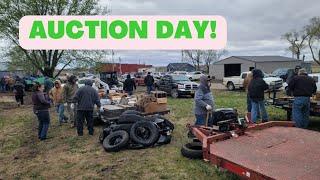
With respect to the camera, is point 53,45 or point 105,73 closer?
point 53,45

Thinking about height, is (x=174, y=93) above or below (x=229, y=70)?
below

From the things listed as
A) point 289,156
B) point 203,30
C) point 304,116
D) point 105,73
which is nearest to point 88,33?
point 203,30

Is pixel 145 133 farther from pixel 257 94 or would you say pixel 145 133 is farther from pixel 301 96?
pixel 301 96

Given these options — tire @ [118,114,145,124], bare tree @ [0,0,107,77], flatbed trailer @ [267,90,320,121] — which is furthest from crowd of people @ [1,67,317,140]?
bare tree @ [0,0,107,77]

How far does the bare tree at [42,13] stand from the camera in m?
28.8

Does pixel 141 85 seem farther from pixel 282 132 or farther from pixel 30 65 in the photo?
pixel 282 132

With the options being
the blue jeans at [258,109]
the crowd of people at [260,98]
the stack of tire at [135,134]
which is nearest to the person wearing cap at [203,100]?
the crowd of people at [260,98]

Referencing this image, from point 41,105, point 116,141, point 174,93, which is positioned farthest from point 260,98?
point 174,93

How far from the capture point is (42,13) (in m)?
29.2

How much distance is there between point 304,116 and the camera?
9688 mm

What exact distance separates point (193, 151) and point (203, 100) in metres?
1.62

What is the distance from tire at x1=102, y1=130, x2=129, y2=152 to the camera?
8.77m

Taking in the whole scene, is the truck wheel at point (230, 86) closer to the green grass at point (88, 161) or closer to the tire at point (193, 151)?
the green grass at point (88, 161)

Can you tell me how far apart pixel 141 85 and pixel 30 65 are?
13.2 meters
